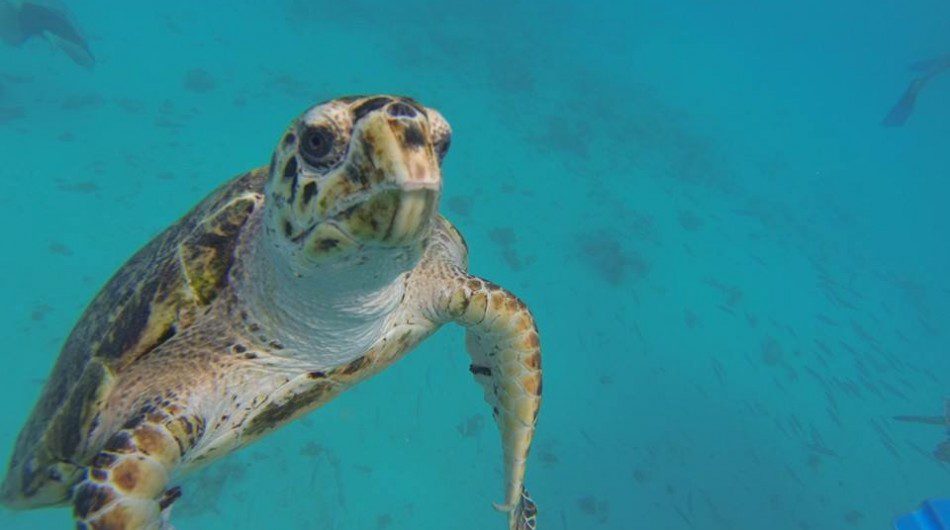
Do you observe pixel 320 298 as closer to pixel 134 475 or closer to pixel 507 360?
pixel 134 475

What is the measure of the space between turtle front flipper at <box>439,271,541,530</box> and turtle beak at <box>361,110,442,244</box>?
1321 millimetres

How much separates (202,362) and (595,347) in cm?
751

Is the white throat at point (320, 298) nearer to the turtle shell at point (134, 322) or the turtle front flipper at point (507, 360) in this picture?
the turtle shell at point (134, 322)

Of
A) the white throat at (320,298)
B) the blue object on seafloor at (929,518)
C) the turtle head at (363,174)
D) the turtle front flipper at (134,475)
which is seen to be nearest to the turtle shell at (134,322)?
the white throat at (320,298)

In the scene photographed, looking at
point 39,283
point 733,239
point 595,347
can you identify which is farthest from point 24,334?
point 733,239

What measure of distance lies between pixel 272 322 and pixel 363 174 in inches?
42.4

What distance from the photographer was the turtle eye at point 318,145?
1.18 metres

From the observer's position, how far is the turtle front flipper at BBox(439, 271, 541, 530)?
8.05ft

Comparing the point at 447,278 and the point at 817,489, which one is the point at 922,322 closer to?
the point at 817,489

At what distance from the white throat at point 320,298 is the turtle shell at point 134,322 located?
0.19 meters

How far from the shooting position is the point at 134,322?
2.08 metres

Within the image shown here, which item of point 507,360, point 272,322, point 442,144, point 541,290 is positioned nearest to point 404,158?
point 442,144

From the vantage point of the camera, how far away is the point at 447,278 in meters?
2.49

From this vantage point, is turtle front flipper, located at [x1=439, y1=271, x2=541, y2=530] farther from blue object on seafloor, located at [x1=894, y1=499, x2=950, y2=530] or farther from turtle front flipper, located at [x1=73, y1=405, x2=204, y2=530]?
blue object on seafloor, located at [x1=894, y1=499, x2=950, y2=530]
